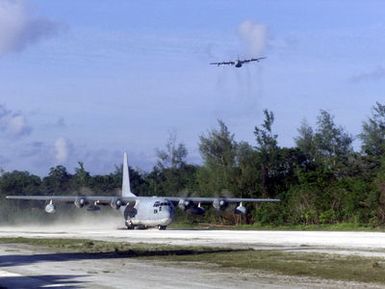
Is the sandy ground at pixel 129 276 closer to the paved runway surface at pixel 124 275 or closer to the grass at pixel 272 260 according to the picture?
the paved runway surface at pixel 124 275

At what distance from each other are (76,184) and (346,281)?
100m

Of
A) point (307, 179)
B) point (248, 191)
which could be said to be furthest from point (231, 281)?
point (248, 191)

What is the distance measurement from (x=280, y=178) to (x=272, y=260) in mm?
63676

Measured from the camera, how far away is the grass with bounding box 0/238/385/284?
23.5m

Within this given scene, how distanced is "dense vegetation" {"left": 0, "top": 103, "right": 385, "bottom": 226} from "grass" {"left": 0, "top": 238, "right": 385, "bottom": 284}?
32845 mm

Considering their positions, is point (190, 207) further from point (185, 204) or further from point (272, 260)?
point (272, 260)

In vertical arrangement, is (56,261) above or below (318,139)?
below

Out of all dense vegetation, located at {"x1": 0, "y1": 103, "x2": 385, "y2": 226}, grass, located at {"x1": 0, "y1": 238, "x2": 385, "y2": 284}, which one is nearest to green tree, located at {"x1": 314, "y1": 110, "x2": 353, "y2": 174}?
dense vegetation, located at {"x1": 0, "y1": 103, "x2": 385, "y2": 226}

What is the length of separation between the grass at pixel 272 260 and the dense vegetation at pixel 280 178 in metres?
32.8

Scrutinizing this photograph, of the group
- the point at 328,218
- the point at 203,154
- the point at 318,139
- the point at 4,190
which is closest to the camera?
the point at 328,218

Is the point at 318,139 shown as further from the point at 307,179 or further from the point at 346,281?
the point at 346,281

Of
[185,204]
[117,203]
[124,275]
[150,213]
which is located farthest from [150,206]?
[124,275]

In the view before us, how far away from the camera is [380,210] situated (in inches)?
2643

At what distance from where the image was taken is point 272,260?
29.0 m
